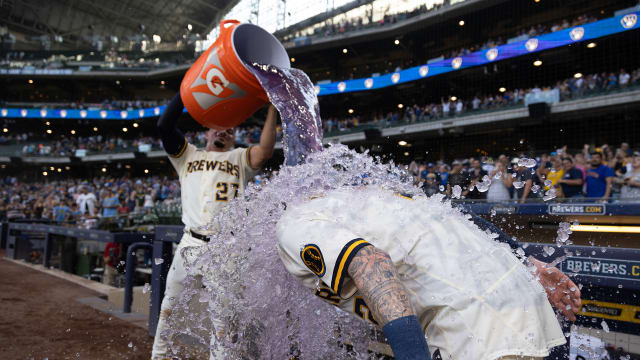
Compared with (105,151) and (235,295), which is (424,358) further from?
(105,151)

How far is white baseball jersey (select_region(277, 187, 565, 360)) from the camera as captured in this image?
107 cm

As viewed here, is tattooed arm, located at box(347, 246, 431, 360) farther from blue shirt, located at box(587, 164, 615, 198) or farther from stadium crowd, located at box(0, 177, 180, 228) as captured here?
stadium crowd, located at box(0, 177, 180, 228)

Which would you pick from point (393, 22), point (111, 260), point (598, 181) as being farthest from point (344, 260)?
point (393, 22)

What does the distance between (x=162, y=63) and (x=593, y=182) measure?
3260 cm

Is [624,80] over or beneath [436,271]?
over

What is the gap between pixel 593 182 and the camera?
6.24 m

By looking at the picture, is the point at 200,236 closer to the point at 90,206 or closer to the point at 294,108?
the point at 294,108

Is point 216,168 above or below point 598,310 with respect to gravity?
above

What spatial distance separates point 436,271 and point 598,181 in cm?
636

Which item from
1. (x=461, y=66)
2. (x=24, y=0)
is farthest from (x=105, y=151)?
(x=461, y=66)

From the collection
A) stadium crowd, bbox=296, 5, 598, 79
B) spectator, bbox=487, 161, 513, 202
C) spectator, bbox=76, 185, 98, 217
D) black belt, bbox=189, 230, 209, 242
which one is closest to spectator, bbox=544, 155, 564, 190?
spectator, bbox=487, 161, 513, 202

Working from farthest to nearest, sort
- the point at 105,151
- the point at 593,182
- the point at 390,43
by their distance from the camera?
the point at 105,151 → the point at 390,43 → the point at 593,182

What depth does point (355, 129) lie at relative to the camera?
22125 mm

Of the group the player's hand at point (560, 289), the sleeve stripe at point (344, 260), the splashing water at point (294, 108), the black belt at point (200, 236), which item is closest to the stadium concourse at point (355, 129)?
the splashing water at point (294, 108)
